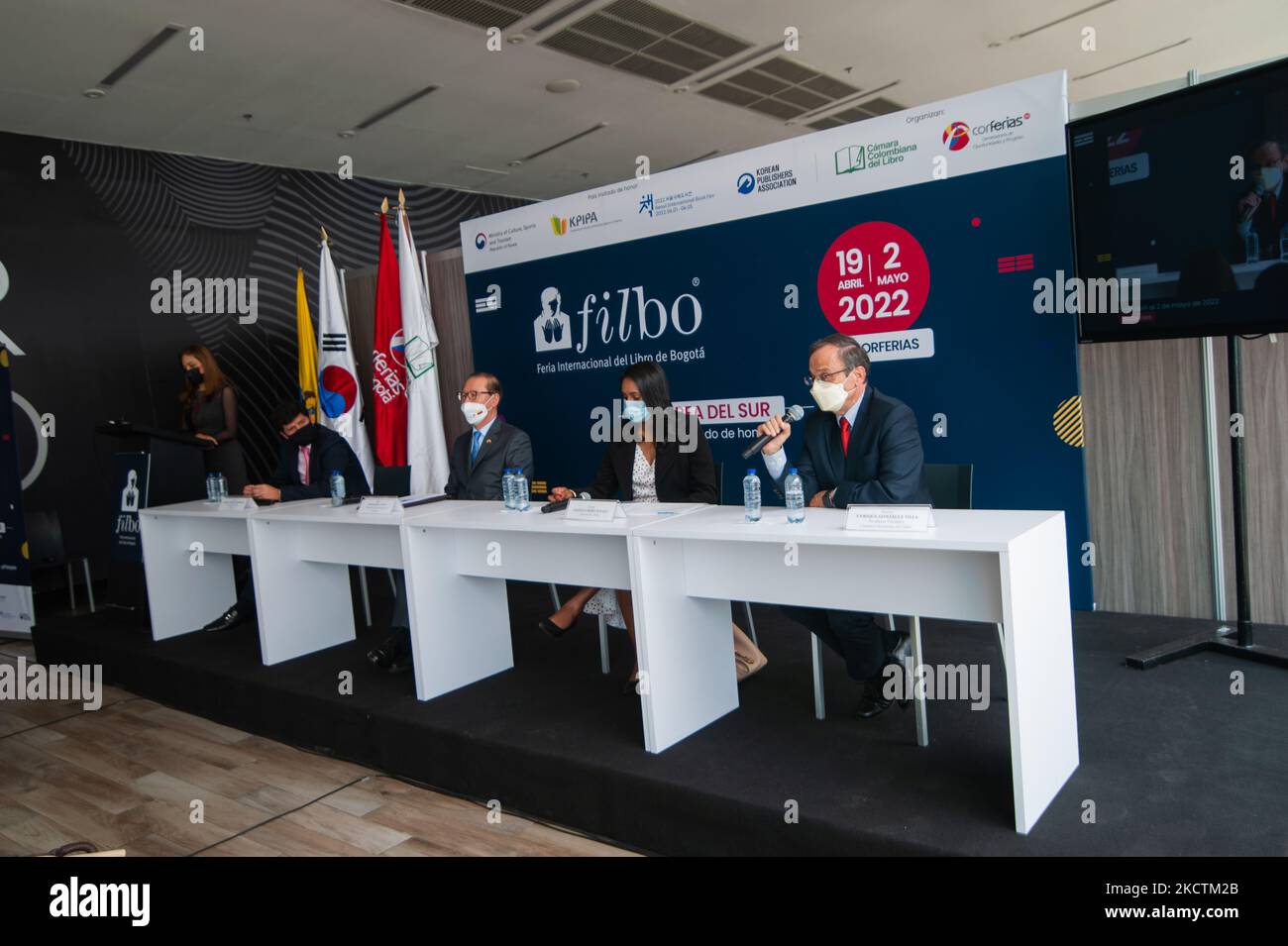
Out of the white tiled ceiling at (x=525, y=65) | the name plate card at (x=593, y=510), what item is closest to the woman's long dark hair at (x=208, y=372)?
the white tiled ceiling at (x=525, y=65)

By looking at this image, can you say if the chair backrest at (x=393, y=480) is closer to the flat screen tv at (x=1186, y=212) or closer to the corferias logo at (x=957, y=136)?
the corferias logo at (x=957, y=136)

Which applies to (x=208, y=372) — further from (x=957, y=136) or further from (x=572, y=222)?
(x=957, y=136)

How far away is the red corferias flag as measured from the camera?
580 cm

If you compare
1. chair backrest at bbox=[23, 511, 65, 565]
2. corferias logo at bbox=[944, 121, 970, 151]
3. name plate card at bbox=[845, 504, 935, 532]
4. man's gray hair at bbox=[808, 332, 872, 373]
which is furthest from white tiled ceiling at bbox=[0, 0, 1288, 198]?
name plate card at bbox=[845, 504, 935, 532]

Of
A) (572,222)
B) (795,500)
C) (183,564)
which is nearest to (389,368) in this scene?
(572,222)

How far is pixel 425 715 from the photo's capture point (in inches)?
120

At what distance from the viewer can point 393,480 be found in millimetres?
4332

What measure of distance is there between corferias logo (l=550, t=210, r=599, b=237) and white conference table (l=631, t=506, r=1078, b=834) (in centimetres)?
258

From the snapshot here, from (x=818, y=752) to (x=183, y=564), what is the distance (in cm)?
339

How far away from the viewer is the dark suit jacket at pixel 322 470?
4320 millimetres

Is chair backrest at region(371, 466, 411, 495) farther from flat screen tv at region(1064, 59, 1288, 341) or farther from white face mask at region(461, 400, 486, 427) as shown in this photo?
flat screen tv at region(1064, 59, 1288, 341)

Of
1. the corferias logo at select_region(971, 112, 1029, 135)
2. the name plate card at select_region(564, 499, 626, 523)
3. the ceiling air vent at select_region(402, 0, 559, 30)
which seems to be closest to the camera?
the name plate card at select_region(564, 499, 626, 523)

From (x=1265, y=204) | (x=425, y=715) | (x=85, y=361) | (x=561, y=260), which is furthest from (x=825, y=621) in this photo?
(x=85, y=361)

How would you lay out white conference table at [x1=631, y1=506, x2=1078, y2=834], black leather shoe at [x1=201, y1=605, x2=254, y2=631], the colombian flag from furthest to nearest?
1. the colombian flag
2. black leather shoe at [x1=201, y1=605, x2=254, y2=631]
3. white conference table at [x1=631, y1=506, x2=1078, y2=834]
